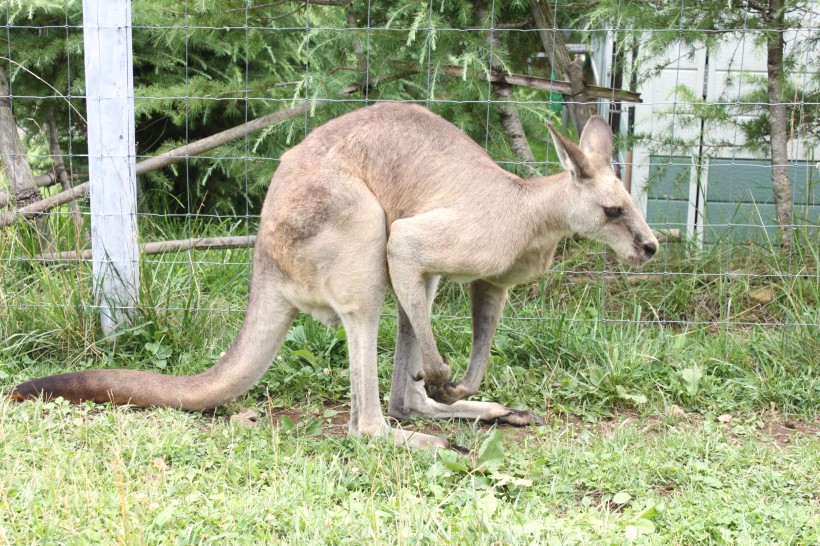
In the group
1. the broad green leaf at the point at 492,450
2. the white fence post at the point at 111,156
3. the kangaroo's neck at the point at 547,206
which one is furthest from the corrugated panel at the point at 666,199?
the white fence post at the point at 111,156

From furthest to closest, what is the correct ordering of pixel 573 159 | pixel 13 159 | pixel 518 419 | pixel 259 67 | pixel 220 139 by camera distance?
pixel 259 67 → pixel 13 159 → pixel 220 139 → pixel 518 419 → pixel 573 159

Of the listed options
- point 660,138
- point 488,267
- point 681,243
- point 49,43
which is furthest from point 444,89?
point 49,43

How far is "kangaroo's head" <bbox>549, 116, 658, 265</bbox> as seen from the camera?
3867 millimetres

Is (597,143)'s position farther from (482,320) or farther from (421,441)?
(421,441)

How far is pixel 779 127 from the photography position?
5430mm

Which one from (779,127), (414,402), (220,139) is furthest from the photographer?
(220,139)

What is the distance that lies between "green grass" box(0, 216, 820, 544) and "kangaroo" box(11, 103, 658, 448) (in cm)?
18

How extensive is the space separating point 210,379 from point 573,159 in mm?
1882

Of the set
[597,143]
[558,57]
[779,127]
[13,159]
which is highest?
[558,57]

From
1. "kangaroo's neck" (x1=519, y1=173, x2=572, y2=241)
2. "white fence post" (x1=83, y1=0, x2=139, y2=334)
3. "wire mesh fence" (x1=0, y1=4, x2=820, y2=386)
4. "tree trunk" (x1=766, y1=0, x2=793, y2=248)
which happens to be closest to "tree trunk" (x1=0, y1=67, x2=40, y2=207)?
"wire mesh fence" (x1=0, y1=4, x2=820, y2=386)

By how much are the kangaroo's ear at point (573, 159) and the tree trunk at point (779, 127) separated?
1915mm

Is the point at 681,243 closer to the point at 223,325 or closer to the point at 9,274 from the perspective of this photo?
the point at 223,325

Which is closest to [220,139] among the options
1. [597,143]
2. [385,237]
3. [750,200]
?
[385,237]

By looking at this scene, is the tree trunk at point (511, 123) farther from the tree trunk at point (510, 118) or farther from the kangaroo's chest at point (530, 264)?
the kangaroo's chest at point (530, 264)
